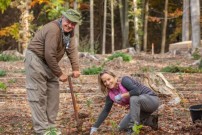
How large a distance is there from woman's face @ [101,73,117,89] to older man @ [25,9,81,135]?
1.90 feet

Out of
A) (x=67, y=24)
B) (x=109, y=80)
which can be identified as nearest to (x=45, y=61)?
(x=67, y=24)

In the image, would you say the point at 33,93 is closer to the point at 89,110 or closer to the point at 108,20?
the point at 89,110

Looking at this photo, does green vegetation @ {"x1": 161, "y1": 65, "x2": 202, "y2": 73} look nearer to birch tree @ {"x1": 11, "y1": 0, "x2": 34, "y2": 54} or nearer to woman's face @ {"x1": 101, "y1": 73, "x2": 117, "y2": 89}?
woman's face @ {"x1": 101, "y1": 73, "x2": 117, "y2": 89}

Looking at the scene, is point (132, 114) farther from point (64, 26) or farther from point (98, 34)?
point (98, 34)

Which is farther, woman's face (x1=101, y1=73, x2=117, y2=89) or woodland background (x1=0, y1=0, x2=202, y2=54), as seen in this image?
woodland background (x1=0, y1=0, x2=202, y2=54)

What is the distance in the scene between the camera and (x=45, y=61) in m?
6.50

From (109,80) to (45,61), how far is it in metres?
1.01

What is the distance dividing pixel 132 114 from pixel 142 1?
3132 cm

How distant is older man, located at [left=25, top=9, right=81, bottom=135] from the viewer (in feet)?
20.5

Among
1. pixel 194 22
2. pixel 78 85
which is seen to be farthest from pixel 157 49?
pixel 78 85

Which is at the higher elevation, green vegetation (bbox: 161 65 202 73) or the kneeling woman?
the kneeling woman

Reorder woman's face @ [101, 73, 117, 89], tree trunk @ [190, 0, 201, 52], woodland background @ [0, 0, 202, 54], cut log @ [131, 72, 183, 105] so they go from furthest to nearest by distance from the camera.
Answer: woodland background @ [0, 0, 202, 54] → tree trunk @ [190, 0, 201, 52] → cut log @ [131, 72, 183, 105] → woman's face @ [101, 73, 117, 89]

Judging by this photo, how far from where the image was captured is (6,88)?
35.7ft

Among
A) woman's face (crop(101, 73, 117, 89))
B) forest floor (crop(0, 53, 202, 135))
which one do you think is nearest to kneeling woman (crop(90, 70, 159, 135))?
woman's face (crop(101, 73, 117, 89))
